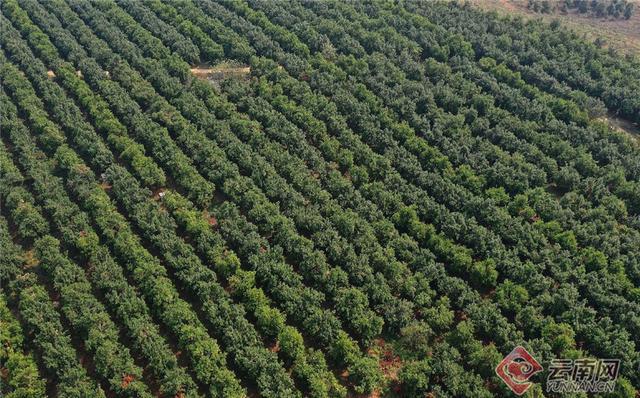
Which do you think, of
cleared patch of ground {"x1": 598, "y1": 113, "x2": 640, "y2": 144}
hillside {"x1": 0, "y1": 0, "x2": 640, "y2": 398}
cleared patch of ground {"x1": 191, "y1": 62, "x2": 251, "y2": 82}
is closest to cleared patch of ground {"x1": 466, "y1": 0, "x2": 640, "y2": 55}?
hillside {"x1": 0, "y1": 0, "x2": 640, "y2": 398}

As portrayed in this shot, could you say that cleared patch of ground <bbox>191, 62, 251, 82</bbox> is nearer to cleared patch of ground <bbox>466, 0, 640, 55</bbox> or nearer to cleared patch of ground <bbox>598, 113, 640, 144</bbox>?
cleared patch of ground <bbox>466, 0, 640, 55</bbox>

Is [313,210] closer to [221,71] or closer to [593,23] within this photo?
[221,71]

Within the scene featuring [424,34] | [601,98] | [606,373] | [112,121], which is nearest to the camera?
[606,373]

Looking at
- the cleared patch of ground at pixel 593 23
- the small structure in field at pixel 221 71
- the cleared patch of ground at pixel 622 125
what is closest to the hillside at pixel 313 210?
the small structure in field at pixel 221 71

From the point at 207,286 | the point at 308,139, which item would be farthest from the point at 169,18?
the point at 207,286

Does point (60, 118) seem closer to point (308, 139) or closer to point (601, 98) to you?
point (308, 139)

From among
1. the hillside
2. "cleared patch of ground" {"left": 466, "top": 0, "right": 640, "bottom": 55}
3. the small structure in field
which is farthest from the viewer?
"cleared patch of ground" {"left": 466, "top": 0, "right": 640, "bottom": 55}

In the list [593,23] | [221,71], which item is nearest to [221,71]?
[221,71]

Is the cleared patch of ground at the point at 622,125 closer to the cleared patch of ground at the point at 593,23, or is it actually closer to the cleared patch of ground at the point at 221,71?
the cleared patch of ground at the point at 593,23
